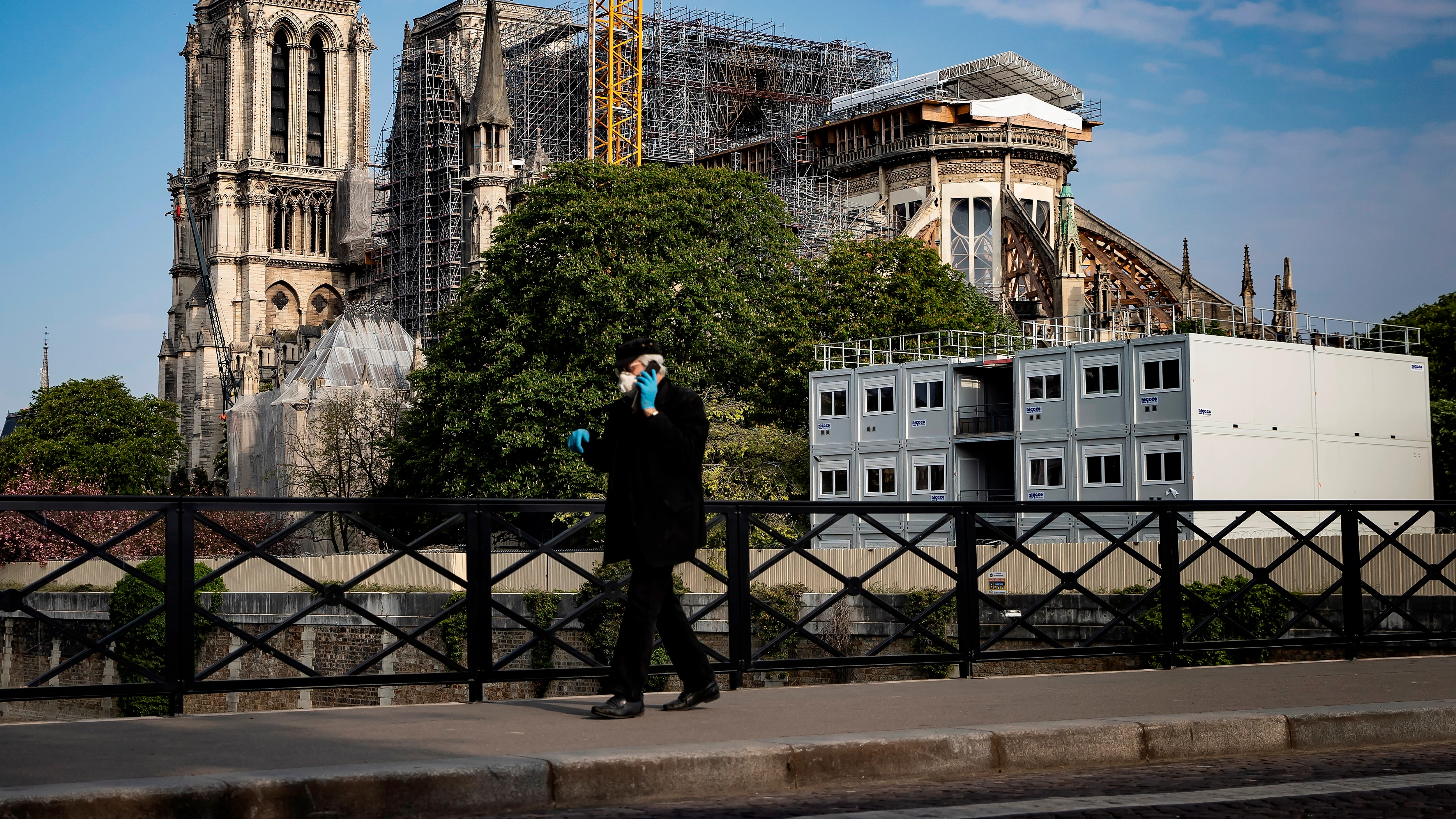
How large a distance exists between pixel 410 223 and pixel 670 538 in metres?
89.8

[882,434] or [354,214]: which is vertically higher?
[354,214]

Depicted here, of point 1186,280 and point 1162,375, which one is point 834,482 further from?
point 1186,280

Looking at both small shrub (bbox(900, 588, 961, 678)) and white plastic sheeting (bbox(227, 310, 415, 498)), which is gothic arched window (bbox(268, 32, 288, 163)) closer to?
white plastic sheeting (bbox(227, 310, 415, 498))

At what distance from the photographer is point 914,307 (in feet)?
180

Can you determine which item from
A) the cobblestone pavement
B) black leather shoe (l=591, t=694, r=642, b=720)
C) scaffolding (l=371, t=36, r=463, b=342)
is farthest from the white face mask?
scaffolding (l=371, t=36, r=463, b=342)

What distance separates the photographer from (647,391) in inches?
324

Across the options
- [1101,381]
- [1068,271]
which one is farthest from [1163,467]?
[1068,271]

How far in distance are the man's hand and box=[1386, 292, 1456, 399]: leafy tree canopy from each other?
55810mm

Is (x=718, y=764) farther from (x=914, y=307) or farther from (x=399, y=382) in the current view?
(x=399, y=382)

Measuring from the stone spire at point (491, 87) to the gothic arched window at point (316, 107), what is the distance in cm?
3308

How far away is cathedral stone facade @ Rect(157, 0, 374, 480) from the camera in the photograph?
10631 centimetres

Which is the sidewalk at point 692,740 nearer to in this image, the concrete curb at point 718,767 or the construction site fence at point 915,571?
the concrete curb at point 718,767

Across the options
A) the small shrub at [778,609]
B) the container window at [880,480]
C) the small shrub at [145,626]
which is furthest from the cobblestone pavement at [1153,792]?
the container window at [880,480]

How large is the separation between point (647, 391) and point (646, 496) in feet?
1.80
